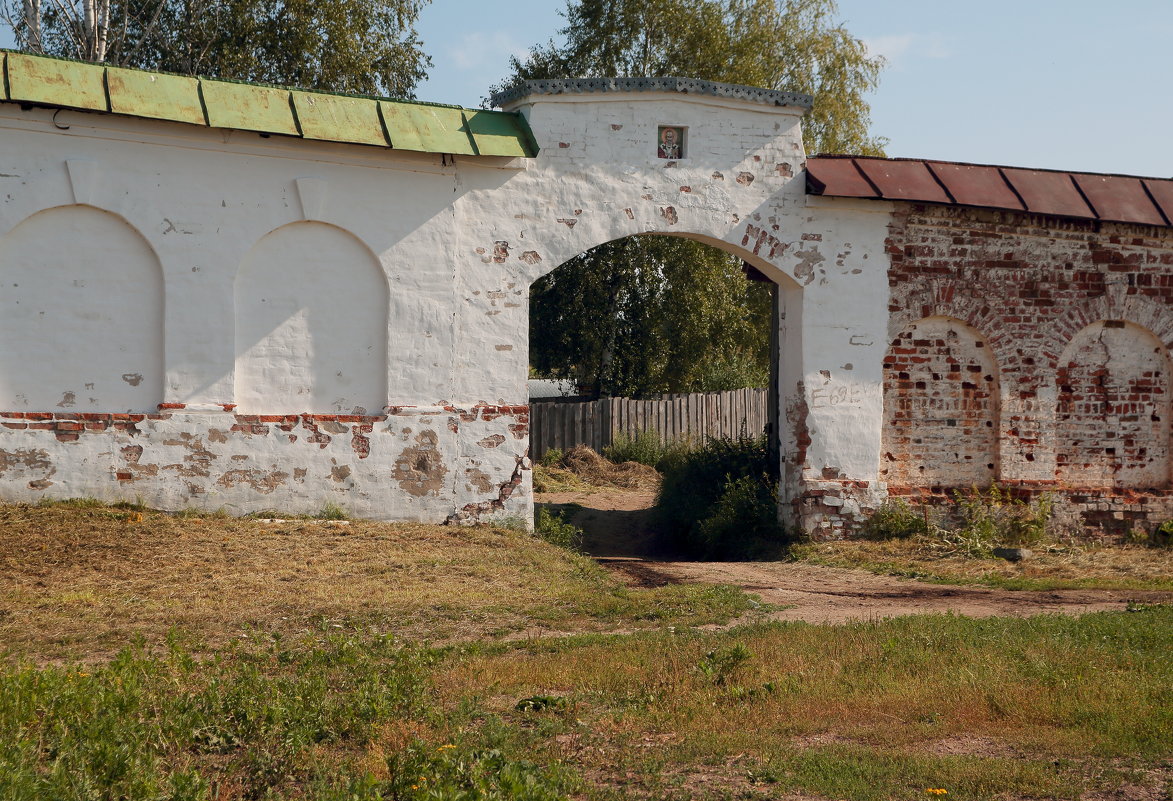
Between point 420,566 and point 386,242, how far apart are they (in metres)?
3.13

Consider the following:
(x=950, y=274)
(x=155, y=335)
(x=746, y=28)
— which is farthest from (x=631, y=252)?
(x=155, y=335)

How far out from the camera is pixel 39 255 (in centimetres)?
891

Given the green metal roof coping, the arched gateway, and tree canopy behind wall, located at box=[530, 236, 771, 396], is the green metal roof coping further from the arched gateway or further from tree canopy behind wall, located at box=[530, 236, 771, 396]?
tree canopy behind wall, located at box=[530, 236, 771, 396]

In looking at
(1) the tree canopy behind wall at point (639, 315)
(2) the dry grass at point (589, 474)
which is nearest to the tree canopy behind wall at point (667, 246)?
(1) the tree canopy behind wall at point (639, 315)

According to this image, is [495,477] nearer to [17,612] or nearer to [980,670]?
[17,612]

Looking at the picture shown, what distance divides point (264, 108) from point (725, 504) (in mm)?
6127

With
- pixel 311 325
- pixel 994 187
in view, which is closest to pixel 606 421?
pixel 994 187

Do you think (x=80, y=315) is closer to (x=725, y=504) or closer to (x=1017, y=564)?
(x=725, y=504)

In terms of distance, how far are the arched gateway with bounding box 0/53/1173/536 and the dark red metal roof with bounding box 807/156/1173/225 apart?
42 mm

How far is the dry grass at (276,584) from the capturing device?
659cm

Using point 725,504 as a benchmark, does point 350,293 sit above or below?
above

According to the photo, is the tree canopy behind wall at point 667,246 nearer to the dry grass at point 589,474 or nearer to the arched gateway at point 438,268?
the dry grass at point 589,474

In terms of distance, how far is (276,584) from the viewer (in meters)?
7.66

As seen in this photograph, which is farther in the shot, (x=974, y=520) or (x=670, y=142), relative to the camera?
(x=974, y=520)
